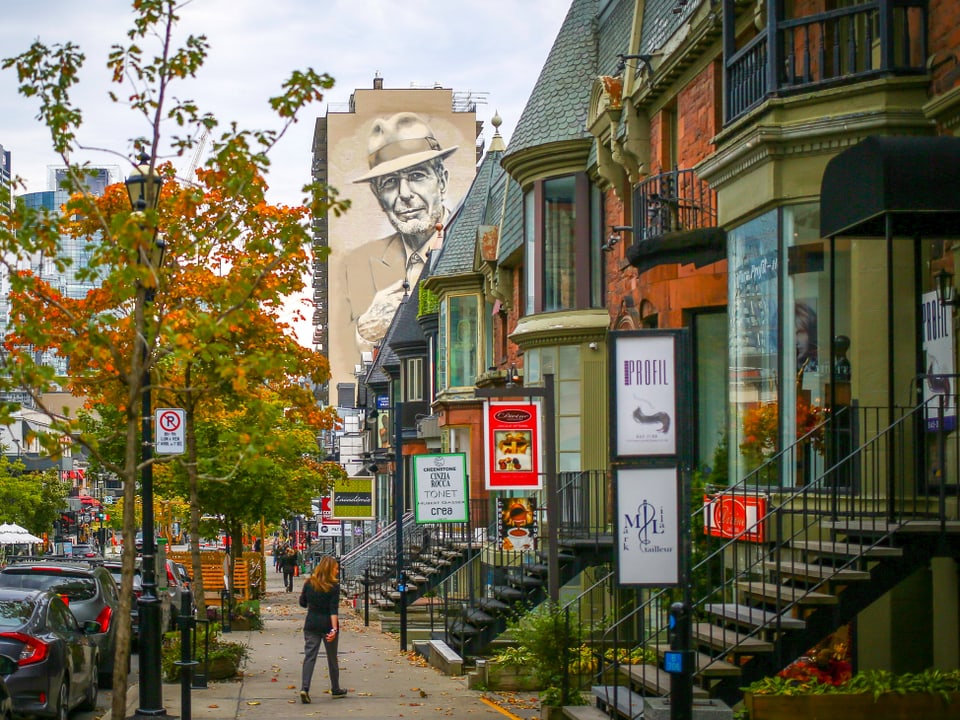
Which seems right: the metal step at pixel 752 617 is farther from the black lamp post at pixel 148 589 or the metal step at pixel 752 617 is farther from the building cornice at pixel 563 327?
the building cornice at pixel 563 327

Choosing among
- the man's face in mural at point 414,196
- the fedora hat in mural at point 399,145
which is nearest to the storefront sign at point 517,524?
the man's face in mural at point 414,196

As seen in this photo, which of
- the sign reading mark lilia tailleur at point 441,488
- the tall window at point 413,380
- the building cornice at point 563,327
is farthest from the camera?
the tall window at point 413,380

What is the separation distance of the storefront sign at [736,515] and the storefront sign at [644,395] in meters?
2.26

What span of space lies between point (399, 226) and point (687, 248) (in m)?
93.7

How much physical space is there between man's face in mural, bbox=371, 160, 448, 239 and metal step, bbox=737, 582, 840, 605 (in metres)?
97.5

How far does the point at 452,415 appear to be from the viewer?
39031 millimetres

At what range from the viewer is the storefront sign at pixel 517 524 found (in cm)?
1947

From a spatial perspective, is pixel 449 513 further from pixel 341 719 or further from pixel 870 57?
pixel 870 57

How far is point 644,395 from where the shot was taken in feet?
34.0

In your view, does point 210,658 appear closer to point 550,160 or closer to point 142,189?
point 142,189

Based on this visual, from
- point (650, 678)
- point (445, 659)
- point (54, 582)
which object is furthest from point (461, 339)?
point (650, 678)

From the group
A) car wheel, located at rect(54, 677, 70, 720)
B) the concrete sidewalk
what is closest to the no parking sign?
car wheel, located at rect(54, 677, 70, 720)

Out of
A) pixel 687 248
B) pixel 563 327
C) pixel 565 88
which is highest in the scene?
A: pixel 565 88

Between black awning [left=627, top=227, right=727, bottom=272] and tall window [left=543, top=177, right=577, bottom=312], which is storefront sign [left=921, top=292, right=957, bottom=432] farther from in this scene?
tall window [left=543, top=177, right=577, bottom=312]
